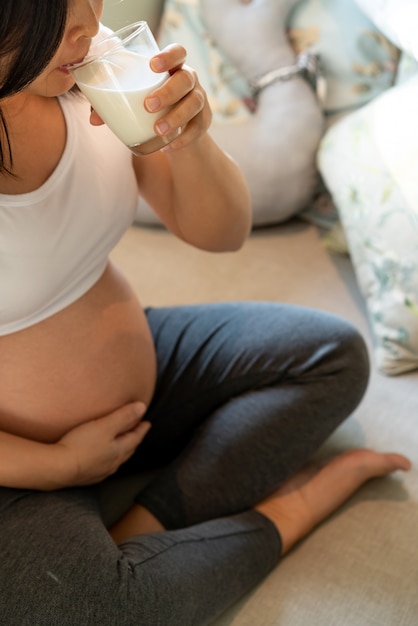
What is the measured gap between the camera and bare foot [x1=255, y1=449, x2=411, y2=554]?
1.04 metres

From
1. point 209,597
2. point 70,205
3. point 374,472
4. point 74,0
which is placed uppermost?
point 74,0

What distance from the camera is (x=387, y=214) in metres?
1.23

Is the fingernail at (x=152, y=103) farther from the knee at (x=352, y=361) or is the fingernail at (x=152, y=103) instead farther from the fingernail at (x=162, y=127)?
the knee at (x=352, y=361)

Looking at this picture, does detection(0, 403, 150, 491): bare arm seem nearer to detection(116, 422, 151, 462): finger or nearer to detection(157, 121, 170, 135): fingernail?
detection(116, 422, 151, 462): finger

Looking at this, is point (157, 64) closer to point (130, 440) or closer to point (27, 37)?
point (27, 37)

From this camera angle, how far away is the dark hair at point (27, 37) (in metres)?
0.65

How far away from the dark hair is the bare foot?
65cm

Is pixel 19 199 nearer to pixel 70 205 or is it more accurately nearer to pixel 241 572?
pixel 70 205

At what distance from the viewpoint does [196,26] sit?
1.55m

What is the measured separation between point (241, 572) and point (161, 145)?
0.53 metres

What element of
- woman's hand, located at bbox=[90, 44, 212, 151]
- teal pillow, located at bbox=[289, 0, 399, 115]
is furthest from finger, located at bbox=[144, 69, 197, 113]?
teal pillow, located at bbox=[289, 0, 399, 115]

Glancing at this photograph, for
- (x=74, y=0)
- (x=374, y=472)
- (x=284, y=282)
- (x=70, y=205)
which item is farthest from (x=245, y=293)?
(x=74, y=0)

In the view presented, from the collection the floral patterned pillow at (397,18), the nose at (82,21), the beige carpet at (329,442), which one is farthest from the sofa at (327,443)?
the floral patterned pillow at (397,18)

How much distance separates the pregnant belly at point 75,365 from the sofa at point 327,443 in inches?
7.3
